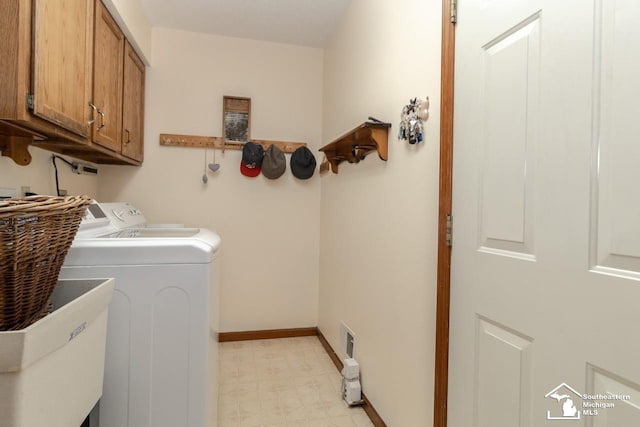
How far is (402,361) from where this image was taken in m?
1.53

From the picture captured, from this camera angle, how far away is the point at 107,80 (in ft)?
6.01

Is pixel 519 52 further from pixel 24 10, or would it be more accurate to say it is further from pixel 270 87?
pixel 270 87

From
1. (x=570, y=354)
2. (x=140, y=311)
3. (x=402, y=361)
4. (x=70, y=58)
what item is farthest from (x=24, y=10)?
(x=402, y=361)

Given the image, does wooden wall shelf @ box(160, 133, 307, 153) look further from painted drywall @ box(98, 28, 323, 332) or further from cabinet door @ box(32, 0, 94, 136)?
cabinet door @ box(32, 0, 94, 136)

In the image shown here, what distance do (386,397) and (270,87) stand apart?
2.56m

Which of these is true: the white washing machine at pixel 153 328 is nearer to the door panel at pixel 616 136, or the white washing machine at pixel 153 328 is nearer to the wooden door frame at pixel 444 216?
the wooden door frame at pixel 444 216

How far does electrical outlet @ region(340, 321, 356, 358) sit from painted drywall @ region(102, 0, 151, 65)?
2.37 m

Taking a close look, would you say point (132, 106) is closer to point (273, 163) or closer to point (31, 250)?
point (273, 163)

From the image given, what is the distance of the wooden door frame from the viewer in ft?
3.92

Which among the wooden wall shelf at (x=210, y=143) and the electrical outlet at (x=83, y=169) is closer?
the electrical outlet at (x=83, y=169)

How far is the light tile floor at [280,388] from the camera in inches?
73.0

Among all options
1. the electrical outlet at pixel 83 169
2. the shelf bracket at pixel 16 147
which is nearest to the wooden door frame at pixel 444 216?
the shelf bracket at pixel 16 147

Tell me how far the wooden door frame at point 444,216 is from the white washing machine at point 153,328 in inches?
34.5

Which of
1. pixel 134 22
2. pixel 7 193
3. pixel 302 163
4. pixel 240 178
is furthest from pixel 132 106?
pixel 302 163
